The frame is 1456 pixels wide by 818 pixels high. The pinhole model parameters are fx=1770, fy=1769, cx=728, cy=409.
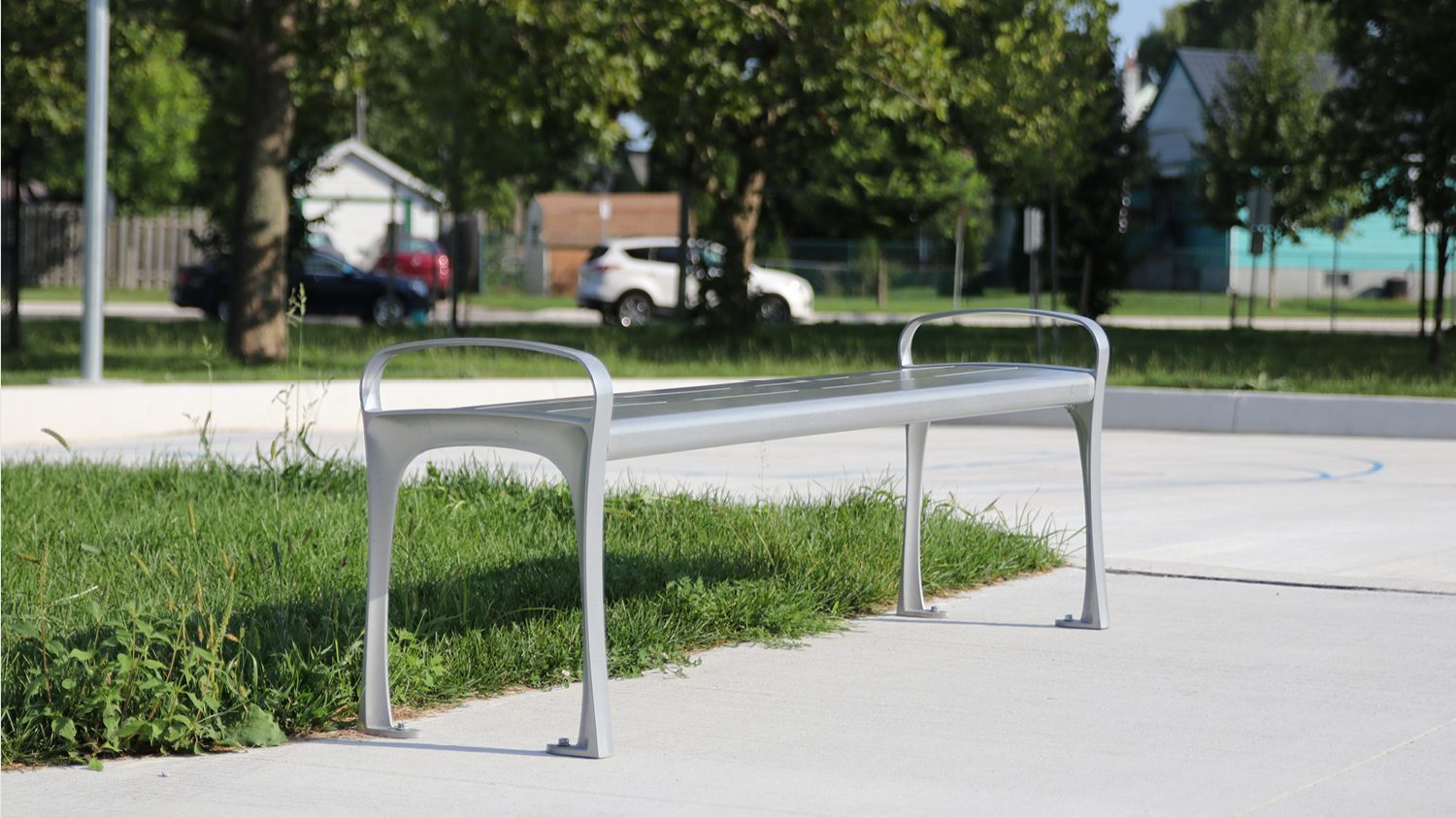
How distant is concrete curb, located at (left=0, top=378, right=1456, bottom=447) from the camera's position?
12.0 m

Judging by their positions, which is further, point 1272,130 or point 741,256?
point 1272,130

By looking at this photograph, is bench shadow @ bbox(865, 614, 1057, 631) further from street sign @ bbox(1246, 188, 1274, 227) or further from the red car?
the red car

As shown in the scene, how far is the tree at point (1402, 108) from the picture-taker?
19159 millimetres

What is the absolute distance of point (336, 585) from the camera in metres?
5.27

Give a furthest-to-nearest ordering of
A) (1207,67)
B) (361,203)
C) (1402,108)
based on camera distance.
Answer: (1207,67), (361,203), (1402,108)

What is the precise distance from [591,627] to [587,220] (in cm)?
6165

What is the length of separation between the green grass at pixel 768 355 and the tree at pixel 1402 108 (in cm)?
191

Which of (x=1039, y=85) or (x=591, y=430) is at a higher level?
(x=1039, y=85)

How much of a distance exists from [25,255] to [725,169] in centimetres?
1799

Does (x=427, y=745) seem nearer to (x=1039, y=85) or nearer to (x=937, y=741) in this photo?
(x=937, y=741)

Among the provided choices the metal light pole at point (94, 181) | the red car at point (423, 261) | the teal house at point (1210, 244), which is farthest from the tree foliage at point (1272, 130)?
the metal light pole at point (94, 181)

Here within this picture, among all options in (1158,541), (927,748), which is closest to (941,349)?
(1158,541)

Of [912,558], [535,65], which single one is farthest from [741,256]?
[912,558]

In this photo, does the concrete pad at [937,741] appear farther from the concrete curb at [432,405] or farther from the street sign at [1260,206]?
the street sign at [1260,206]
